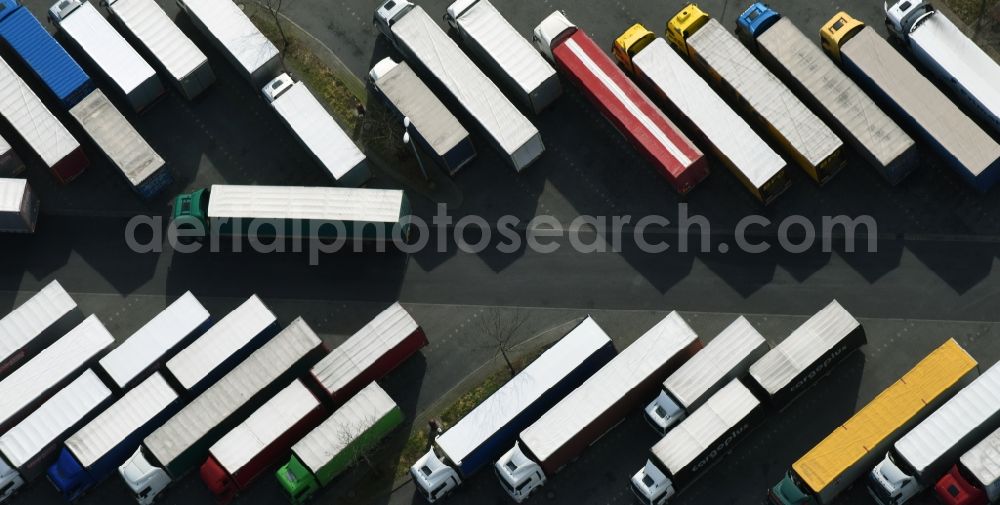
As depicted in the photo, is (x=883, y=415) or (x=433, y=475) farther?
(x=433, y=475)

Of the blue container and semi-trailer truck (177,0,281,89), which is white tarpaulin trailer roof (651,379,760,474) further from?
the blue container

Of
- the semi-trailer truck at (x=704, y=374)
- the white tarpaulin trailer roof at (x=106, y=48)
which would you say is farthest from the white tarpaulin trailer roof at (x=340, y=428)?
the white tarpaulin trailer roof at (x=106, y=48)

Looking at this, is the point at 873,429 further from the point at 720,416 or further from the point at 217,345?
the point at 217,345

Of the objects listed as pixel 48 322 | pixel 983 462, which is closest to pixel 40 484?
pixel 48 322

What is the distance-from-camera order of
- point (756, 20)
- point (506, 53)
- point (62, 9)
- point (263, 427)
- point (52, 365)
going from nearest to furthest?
point (263, 427)
point (52, 365)
point (756, 20)
point (506, 53)
point (62, 9)

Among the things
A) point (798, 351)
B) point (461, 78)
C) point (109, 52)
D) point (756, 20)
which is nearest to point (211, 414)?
point (109, 52)

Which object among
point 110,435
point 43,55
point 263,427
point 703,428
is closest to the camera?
point 703,428

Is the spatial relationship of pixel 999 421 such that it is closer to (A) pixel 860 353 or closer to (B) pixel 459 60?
(A) pixel 860 353
